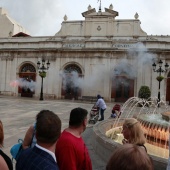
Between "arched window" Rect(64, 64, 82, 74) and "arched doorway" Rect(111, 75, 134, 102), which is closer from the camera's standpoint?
"arched doorway" Rect(111, 75, 134, 102)

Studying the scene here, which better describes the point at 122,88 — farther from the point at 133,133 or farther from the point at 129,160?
the point at 129,160

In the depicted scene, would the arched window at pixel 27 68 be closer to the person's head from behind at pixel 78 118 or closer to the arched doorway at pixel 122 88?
the arched doorway at pixel 122 88

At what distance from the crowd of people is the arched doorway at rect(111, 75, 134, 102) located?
25.5 m

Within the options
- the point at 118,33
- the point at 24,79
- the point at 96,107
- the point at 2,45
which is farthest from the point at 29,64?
the point at 96,107

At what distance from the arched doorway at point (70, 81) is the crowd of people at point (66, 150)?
2652cm

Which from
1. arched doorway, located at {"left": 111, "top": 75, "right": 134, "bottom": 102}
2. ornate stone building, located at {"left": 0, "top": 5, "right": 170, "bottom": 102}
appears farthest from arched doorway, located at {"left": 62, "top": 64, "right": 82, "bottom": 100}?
arched doorway, located at {"left": 111, "top": 75, "right": 134, "bottom": 102}

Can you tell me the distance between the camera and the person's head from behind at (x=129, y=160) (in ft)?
5.34

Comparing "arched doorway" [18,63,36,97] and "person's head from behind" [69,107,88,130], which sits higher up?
"arched doorway" [18,63,36,97]

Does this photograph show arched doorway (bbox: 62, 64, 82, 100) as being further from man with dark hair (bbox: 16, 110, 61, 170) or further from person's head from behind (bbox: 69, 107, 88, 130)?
man with dark hair (bbox: 16, 110, 61, 170)

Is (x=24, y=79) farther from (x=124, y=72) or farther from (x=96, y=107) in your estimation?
(x=96, y=107)

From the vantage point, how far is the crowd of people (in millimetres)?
1658

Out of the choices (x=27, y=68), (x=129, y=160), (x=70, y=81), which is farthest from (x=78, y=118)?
(x=27, y=68)

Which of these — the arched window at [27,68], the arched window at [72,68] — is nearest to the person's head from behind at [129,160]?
the arched window at [72,68]

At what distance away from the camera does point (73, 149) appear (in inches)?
114
